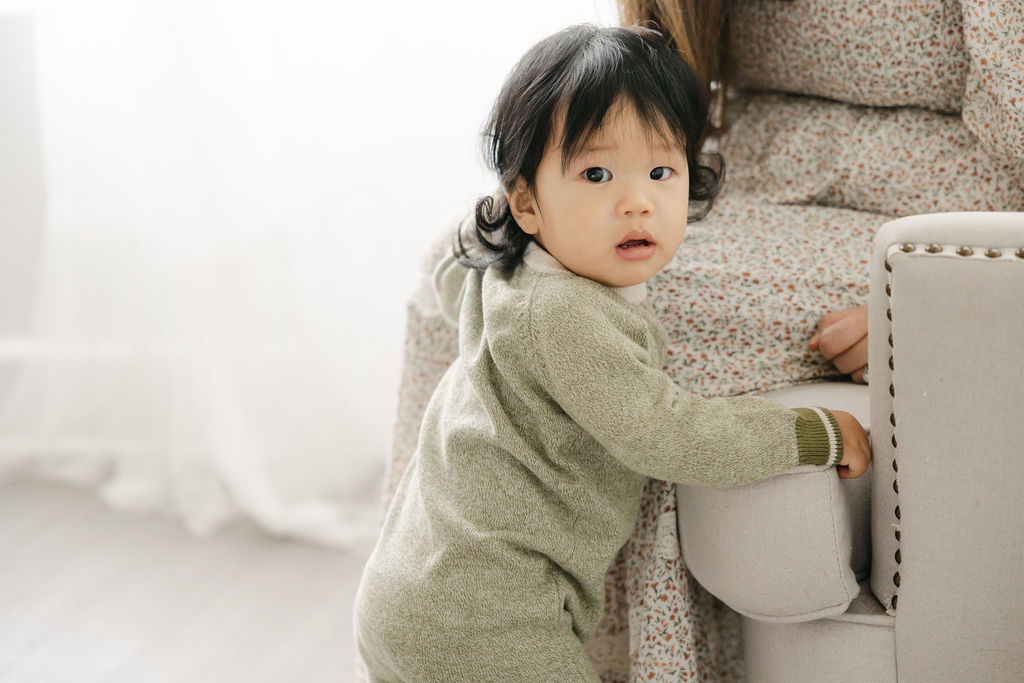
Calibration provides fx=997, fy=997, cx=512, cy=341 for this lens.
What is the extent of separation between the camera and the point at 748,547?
0.95 metres

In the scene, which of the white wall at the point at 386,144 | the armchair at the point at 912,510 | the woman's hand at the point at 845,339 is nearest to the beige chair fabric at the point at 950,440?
the armchair at the point at 912,510

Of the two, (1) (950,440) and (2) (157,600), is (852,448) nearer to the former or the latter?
(1) (950,440)

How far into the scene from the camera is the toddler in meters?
0.88

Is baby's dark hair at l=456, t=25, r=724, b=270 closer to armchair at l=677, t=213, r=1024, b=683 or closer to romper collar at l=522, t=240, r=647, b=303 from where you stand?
romper collar at l=522, t=240, r=647, b=303

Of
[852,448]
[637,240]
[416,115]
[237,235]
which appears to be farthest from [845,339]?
[237,235]

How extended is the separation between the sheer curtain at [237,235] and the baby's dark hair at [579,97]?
2.22ft

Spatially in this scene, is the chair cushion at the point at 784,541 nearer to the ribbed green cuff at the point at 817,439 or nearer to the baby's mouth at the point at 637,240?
the ribbed green cuff at the point at 817,439

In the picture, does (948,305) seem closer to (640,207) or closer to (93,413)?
(640,207)

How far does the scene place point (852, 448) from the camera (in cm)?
92

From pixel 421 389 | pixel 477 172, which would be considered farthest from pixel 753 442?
pixel 477 172

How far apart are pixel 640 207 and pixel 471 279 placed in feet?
0.73

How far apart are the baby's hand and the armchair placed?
1cm

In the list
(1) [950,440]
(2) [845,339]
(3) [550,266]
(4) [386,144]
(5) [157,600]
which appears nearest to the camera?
(1) [950,440]

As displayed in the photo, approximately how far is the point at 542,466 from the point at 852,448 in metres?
0.29
